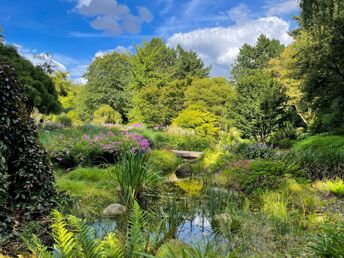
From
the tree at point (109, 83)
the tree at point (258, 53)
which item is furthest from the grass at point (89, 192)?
the tree at point (258, 53)

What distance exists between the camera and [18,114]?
12.4 feet

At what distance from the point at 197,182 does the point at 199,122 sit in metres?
10.4

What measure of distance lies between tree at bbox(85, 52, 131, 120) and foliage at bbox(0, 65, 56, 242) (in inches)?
948

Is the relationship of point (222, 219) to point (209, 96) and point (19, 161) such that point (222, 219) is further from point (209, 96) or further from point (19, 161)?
point (209, 96)

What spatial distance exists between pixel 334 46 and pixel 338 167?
4381mm

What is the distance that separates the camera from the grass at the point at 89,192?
528 centimetres

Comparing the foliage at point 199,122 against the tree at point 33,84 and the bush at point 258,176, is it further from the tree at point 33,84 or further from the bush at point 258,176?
the bush at point 258,176

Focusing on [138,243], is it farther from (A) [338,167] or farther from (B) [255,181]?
(A) [338,167]

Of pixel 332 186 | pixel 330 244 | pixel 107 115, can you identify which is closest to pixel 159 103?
pixel 107 115

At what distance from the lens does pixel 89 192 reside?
20.2 ft

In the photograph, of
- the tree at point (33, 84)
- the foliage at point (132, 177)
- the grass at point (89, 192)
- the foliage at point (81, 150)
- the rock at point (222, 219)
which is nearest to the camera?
the rock at point (222, 219)

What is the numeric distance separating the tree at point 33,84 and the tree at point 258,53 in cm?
2746

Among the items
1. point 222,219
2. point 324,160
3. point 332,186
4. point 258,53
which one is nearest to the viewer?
point 222,219

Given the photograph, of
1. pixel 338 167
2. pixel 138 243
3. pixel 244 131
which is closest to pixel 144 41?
pixel 244 131
